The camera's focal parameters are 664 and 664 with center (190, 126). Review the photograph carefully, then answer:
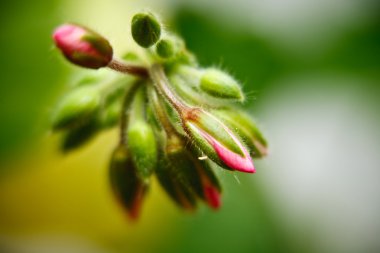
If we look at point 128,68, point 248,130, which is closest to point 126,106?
point 128,68

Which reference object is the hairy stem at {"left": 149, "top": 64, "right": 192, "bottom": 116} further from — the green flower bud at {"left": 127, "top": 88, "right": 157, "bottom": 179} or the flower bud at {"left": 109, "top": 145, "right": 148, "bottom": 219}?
the flower bud at {"left": 109, "top": 145, "right": 148, "bottom": 219}

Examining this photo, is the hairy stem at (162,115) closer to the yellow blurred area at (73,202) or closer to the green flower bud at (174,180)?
the green flower bud at (174,180)

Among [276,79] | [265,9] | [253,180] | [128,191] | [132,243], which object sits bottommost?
[128,191]

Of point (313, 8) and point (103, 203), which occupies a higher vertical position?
point (313, 8)

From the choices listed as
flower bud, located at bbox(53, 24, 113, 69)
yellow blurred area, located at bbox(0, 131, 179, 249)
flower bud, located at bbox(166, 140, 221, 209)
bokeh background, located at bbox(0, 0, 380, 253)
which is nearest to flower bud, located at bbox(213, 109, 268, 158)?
flower bud, located at bbox(166, 140, 221, 209)

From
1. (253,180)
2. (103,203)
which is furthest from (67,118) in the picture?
(253,180)

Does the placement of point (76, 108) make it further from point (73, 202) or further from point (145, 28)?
point (73, 202)

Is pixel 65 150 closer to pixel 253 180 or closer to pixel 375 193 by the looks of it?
pixel 253 180
